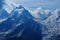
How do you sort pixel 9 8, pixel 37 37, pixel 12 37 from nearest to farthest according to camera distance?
1. pixel 9 8
2. pixel 37 37
3. pixel 12 37

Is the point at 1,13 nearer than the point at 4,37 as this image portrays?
Yes

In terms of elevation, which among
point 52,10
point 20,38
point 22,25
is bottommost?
point 52,10

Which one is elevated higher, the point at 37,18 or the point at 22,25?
the point at 22,25

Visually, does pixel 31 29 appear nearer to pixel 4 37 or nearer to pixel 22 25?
pixel 22 25

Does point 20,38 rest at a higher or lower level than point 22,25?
lower

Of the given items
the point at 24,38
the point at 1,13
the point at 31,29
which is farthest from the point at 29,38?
the point at 1,13

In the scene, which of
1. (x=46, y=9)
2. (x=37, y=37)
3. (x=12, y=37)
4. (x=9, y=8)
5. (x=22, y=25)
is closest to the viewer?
(x=46, y=9)

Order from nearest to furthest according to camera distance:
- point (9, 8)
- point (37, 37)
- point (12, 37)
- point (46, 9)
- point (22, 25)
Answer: point (46, 9), point (9, 8), point (37, 37), point (12, 37), point (22, 25)

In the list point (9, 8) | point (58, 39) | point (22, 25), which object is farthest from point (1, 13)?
point (58, 39)

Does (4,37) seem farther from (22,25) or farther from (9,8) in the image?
(9,8)
